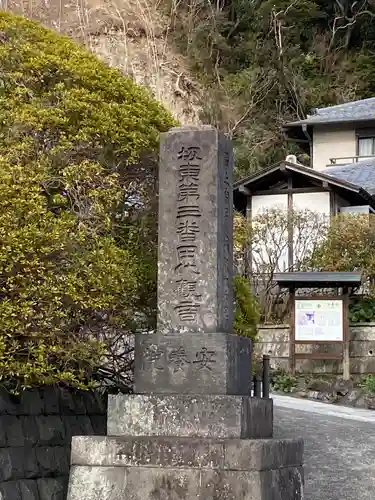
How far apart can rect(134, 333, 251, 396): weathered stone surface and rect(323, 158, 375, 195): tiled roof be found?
55.4 ft

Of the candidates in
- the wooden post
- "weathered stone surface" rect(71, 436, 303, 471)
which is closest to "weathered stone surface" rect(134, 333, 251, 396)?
"weathered stone surface" rect(71, 436, 303, 471)

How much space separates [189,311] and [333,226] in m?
12.9

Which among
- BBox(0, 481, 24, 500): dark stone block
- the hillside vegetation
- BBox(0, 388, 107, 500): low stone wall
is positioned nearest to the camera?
the hillside vegetation

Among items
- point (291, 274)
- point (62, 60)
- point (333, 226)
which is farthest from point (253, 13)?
point (62, 60)

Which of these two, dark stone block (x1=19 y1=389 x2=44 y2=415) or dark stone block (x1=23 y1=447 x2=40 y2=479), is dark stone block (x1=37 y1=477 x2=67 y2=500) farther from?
dark stone block (x1=19 y1=389 x2=44 y2=415)

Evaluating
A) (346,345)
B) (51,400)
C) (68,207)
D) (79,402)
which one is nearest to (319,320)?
(346,345)

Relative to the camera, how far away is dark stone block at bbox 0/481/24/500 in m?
6.80

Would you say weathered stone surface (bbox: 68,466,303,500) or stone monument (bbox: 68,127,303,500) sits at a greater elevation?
stone monument (bbox: 68,127,303,500)

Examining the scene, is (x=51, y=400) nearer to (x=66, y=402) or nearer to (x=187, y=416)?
(x=66, y=402)

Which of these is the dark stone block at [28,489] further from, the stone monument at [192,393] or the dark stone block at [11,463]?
the stone monument at [192,393]

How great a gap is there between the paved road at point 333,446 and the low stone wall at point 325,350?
2.46 metres

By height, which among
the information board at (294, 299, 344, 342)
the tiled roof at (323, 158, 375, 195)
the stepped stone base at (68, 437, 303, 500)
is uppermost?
the tiled roof at (323, 158, 375, 195)

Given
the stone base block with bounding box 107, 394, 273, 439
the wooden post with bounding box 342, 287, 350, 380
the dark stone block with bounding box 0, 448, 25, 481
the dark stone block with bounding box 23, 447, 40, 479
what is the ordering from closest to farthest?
1. the stone base block with bounding box 107, 394, 273, 439
2. the dark stone block with bounding box 0, 448, 25, 481
3. the dark stone block with bounding box 23, 447, 40, 479
4. the wooden post with bounding box 342, 287, 350, 380

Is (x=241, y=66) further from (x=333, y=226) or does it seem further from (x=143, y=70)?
(x=333, y=226)
